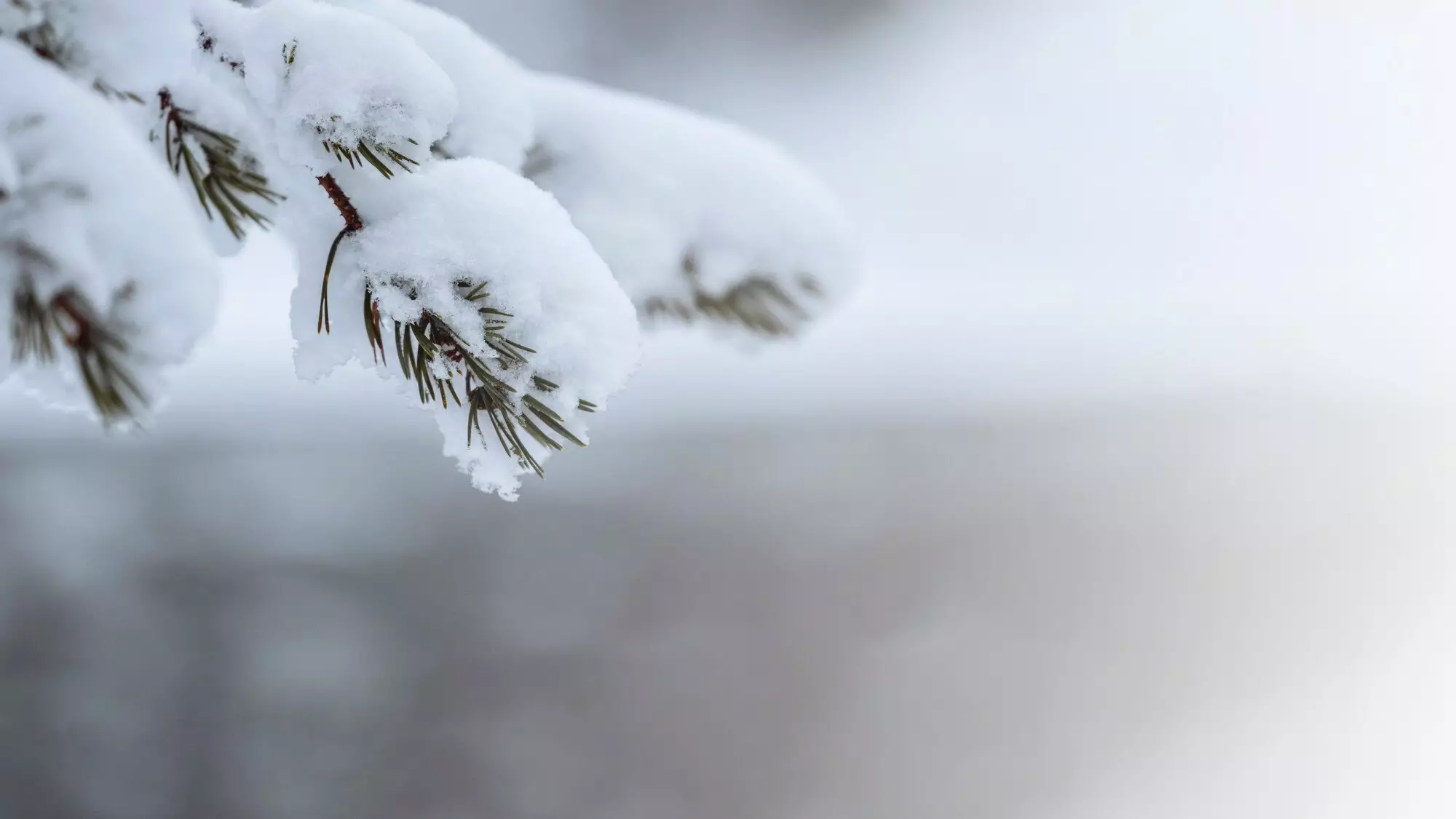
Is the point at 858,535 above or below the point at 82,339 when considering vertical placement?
above

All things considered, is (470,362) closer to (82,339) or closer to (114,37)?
(82,339)

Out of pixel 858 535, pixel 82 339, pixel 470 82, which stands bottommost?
pixel 82 339

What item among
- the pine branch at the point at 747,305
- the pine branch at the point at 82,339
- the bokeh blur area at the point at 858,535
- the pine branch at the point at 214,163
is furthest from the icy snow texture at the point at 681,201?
the bokeh blur area at the point at 858,535

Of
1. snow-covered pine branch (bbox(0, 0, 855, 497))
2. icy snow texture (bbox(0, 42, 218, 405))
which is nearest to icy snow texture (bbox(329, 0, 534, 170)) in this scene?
snow-covered pine branch (bbox(0, 0, 855, 497))

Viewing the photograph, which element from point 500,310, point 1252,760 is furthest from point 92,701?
point 1252,760

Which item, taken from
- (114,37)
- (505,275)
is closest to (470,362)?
(505,275)

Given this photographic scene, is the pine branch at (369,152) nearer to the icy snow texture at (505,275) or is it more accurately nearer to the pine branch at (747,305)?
the icy snow texture at (505,275)

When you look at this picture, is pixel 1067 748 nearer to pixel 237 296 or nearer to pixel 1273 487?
pixel 1273 487
